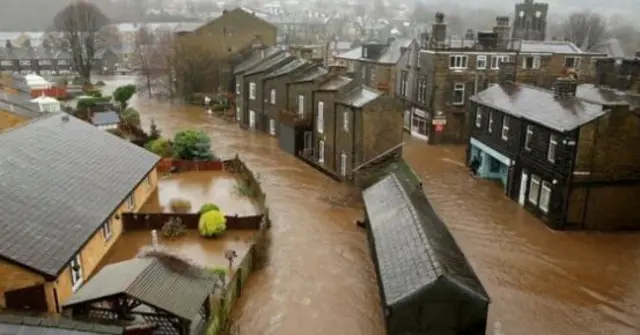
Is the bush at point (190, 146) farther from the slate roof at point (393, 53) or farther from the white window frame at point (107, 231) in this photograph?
the slate roof at point (393, 53)

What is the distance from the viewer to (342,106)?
31781mm

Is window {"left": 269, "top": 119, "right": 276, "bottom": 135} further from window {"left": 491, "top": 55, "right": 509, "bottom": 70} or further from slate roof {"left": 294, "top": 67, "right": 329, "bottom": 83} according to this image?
window {"left": 491, "top": 55, "right": 509, "bottom": 70}

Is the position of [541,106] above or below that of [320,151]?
above

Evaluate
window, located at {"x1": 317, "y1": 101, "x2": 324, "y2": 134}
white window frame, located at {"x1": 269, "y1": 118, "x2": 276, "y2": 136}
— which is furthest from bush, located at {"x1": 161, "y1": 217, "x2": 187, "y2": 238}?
white window frame, located at {"x1": 269, "y1": 118, "x2": 276, "y2": 136}

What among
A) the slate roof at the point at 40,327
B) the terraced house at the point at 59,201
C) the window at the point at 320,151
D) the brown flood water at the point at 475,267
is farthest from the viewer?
the window at the point at 320,151

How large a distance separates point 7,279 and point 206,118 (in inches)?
1491

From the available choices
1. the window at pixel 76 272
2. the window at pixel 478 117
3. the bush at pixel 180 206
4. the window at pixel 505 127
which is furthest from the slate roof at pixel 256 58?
the window at pixel 76 272

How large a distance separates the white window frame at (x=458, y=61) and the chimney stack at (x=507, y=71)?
286cm

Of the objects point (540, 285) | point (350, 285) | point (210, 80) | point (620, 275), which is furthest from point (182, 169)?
point (210, 80)

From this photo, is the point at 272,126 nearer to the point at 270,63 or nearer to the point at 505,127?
the point at 270,63

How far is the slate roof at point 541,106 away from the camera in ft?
79.1

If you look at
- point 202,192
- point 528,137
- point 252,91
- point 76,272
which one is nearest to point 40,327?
point 76,272

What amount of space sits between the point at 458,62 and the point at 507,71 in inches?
158

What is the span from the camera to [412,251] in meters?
16.9
